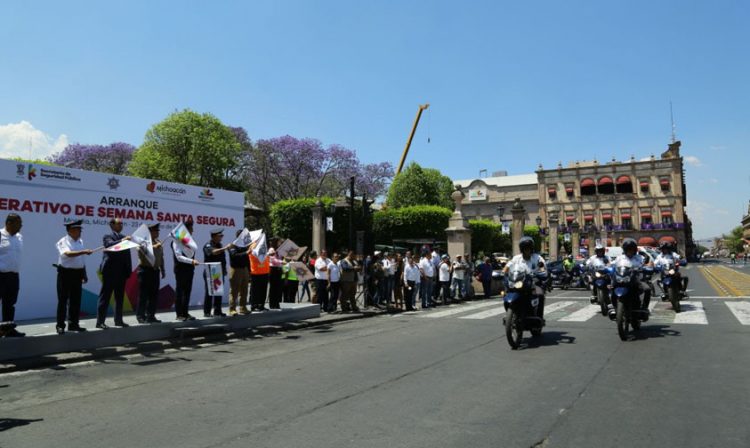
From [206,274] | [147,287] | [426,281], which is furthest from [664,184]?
[147,287]

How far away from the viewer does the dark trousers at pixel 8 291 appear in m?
7.49

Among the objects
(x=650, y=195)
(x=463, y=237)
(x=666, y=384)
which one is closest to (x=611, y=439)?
(x=666, y=384)

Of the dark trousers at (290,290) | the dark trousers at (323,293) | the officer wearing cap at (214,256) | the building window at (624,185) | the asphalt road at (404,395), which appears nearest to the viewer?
the asphalt road at (404,395)

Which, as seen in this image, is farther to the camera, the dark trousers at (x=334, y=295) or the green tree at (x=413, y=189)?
the green tree at (x=413, y=189)

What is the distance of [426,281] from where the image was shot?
59.0 feet

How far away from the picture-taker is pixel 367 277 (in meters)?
16.9

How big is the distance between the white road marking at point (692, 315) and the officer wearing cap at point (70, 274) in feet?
38.8

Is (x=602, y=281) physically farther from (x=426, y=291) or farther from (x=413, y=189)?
(x=413, y=189)

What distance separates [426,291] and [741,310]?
898 centimetres

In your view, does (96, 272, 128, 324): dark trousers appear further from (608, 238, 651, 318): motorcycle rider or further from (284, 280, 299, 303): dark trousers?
(608, 238, 651, 318): motorcycle rider

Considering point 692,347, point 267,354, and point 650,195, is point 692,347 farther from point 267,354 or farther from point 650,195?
point 650,195

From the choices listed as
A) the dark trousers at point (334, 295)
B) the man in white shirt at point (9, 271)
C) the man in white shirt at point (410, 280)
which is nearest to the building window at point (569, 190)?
the man in white shirt at point (410, 280)

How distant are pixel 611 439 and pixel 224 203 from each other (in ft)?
42.2

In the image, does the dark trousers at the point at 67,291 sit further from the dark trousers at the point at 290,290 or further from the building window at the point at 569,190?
the building window at the point at 569,190
